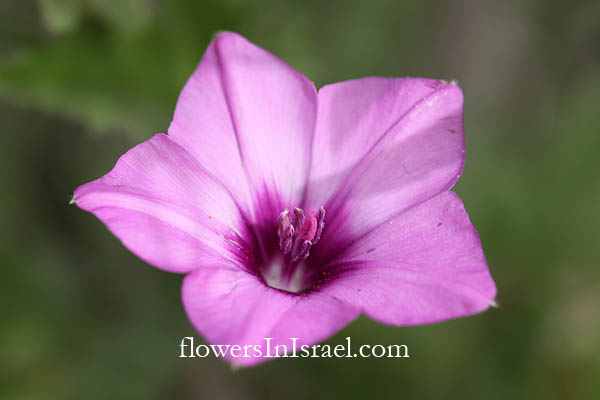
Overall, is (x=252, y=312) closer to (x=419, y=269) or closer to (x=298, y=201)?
(x=419, y=269)

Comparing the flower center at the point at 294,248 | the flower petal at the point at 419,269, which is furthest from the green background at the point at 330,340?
the flower petal at the point at 419,269

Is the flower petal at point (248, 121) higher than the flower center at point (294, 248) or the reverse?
higher

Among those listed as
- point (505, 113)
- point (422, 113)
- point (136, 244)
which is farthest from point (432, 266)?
point (505, 113)

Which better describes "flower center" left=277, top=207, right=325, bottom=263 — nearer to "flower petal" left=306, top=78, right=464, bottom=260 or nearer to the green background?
"flower petal" left=306, top=78, right=464, bottom=260

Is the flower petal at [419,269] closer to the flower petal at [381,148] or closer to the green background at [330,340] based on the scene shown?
the flower petal at [381,148]

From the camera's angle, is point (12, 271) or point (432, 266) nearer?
point (432, 266)

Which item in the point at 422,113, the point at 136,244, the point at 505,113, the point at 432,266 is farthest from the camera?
the point at 505,113

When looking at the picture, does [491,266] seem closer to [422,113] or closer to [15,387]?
[422,113]

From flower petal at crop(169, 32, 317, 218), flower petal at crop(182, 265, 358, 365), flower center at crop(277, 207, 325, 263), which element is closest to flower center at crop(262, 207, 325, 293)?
flower center at crop(277, 207, 325, 263)
